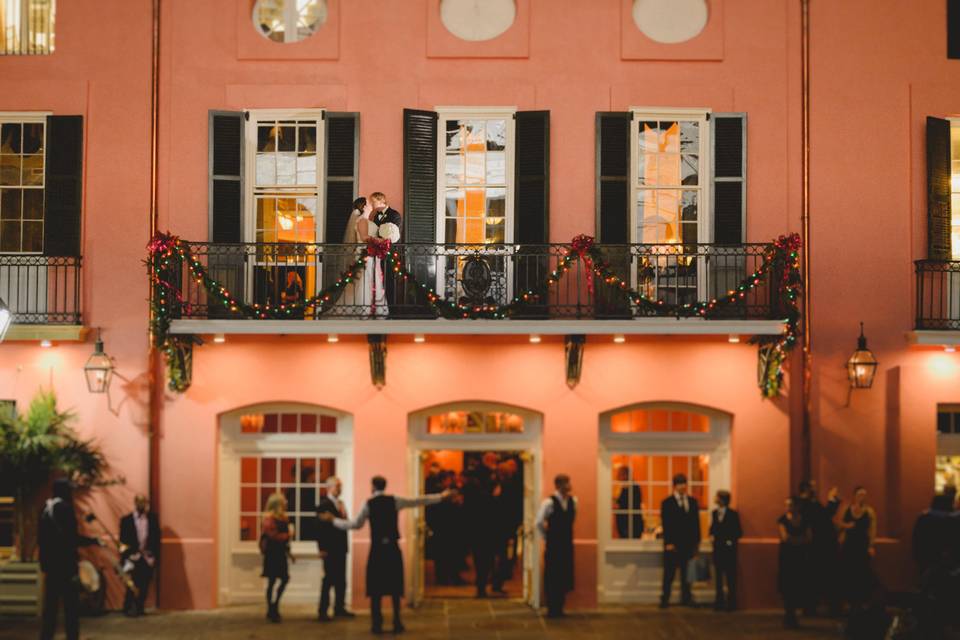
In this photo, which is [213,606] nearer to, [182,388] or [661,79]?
[182,388]

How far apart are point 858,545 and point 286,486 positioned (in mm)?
7059

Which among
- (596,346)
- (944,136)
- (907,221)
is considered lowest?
(596,346)

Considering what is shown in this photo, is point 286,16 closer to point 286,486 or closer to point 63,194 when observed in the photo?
point 63,194

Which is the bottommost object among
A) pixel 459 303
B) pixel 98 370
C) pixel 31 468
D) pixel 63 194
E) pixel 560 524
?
A: pixel 560 524

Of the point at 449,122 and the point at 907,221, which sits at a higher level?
the point at 449,122

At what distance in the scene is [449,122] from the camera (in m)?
14.7

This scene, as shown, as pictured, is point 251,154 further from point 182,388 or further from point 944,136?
point 944,136

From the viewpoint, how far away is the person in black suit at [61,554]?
12.0 meters

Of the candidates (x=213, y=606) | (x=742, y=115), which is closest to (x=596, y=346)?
(x=742, y=115)

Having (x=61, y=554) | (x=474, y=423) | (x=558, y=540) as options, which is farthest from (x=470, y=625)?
(x=61, y=554)

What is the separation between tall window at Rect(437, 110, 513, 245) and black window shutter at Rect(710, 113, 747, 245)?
8.73 feet

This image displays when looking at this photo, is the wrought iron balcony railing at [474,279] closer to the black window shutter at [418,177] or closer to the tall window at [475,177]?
the black window shutter at [418,177]

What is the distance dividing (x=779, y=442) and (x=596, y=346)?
258 cm

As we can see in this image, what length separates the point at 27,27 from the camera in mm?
15031
